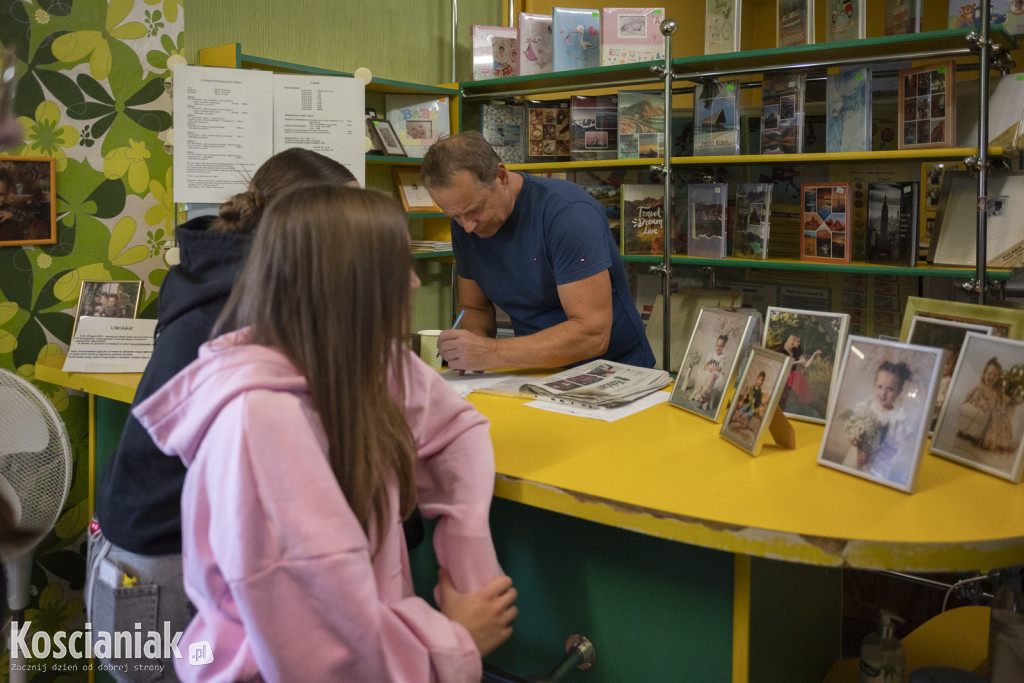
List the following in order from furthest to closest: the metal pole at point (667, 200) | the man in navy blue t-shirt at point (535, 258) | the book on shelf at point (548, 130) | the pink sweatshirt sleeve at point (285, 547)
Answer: the book on shelf at point (548, 130), the metal pole at point (667, 200), the man in navy blue t-shirt at point (535, 258), the pink sweatshirt sleeve at point (285, 547)

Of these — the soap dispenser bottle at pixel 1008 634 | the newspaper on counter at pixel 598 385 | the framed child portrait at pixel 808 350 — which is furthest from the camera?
the newspaper on counter at pixel 598 385

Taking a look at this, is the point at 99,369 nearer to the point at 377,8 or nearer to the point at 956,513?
the point at 956,513

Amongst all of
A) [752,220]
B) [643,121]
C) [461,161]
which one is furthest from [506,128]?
[461,161]

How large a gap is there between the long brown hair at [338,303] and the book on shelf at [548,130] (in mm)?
3029

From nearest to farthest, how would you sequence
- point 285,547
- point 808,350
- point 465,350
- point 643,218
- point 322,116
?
point 285,547, point 808,350, point 465,350, point 322,116, point 643,218

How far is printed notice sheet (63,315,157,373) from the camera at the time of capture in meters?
2.18

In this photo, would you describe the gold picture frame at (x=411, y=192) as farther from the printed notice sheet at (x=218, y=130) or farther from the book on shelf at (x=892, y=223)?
the book on shelf at (x=892, y=223)

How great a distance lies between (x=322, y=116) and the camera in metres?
2.79

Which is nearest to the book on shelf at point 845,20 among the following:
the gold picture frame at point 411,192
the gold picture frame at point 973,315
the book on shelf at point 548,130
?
the book on shelf at point 548,130

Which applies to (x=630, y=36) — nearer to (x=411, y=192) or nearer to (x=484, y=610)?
(x=411, y=192)

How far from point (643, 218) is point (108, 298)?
7.18 feet

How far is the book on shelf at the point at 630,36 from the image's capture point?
3531mm

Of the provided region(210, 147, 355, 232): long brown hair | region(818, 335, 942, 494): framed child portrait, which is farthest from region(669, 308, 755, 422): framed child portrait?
region(210, 147, 355, 232): long brown hair

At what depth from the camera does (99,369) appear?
2182 millimetres
